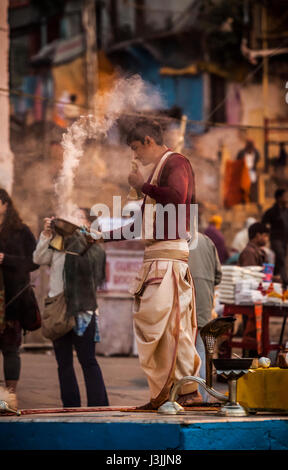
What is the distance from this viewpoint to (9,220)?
26.4ft

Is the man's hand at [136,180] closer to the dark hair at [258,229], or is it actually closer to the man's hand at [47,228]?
the man's hand at [47,228]

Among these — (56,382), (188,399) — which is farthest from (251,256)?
(188,399)

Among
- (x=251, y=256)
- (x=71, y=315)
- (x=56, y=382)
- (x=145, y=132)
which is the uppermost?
(x=145, y=132)

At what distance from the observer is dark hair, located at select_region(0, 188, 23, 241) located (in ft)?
26.3

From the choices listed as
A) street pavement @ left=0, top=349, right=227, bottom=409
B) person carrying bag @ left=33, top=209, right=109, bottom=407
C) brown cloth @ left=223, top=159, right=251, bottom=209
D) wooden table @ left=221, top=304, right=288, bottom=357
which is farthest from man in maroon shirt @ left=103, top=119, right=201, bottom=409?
brown cloth @ left=223, top=159, right=251, bottom=209

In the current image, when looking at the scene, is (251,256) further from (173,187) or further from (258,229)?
(173,187)

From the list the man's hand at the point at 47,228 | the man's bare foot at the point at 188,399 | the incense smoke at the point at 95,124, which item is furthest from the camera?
the man's hand at the point at 47,228

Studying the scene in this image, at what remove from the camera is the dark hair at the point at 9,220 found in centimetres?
802

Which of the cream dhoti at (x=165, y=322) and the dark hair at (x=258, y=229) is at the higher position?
the dark hair at (x=258, y=229)

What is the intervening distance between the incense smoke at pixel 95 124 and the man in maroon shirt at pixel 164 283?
1.56 meters

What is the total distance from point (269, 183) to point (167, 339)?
18.5 metres

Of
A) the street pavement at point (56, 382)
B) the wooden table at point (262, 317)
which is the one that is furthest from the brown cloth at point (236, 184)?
the wooden table at point (262, 317)

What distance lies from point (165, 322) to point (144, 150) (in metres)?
1.19

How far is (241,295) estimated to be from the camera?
966 centimetres
